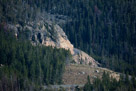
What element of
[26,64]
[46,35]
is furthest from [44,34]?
[26,64]

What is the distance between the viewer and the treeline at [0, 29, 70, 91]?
96.9 meters

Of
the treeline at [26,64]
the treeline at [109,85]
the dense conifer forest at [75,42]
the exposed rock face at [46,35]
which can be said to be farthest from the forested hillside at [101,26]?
the treeline at [109,85]

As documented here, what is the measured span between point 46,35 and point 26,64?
77.1ft

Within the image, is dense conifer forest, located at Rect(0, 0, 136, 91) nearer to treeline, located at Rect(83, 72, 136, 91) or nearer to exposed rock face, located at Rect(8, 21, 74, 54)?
treeline, located at Rect(83, 72, 136, 91)

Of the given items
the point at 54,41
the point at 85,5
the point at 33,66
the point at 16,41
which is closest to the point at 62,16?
the point at 85,5

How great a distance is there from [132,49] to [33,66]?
66319 mm

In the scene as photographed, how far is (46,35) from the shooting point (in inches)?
5074

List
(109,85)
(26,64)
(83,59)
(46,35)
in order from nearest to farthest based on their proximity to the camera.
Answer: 1. (109,85)
2. (26,64)
3. (46,35)
4. (83,59)

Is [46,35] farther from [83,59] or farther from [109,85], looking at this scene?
[109,85]

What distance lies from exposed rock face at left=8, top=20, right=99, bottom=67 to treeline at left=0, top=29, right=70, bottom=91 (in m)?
6.15

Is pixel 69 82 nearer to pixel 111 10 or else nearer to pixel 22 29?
pixel 22 29

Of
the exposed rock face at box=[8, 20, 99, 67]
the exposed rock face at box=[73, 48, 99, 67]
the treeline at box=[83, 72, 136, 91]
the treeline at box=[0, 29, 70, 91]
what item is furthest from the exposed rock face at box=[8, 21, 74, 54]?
the treeline at box=[83, 72, 136, 91]

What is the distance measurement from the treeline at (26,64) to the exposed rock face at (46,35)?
615 cm

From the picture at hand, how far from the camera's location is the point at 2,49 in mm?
108125
